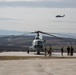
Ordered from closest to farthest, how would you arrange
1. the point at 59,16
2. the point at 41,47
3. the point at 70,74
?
1. the point at 70,74
2. the point at 59,16
3. the point at 41,47

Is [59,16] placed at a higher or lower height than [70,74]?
higher

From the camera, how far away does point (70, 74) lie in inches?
906

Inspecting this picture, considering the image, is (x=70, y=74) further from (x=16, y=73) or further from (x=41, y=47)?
(x=41, y=47)

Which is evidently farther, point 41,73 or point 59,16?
point 59,16

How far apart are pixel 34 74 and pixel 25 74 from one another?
57 cm

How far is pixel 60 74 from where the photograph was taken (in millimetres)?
23094

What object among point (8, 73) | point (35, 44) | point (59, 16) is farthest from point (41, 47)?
point (8, 73)

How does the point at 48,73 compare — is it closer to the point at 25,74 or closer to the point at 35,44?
the point at 25,74

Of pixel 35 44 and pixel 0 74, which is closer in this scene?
pixel 0 74

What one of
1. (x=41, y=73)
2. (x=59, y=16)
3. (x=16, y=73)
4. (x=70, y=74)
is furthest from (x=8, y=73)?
(x=59, y=16)

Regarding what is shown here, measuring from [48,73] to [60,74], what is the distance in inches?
40.1

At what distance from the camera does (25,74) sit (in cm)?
2331

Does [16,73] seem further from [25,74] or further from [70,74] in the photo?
[70,74]

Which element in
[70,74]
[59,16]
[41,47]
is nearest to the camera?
[70,74]
